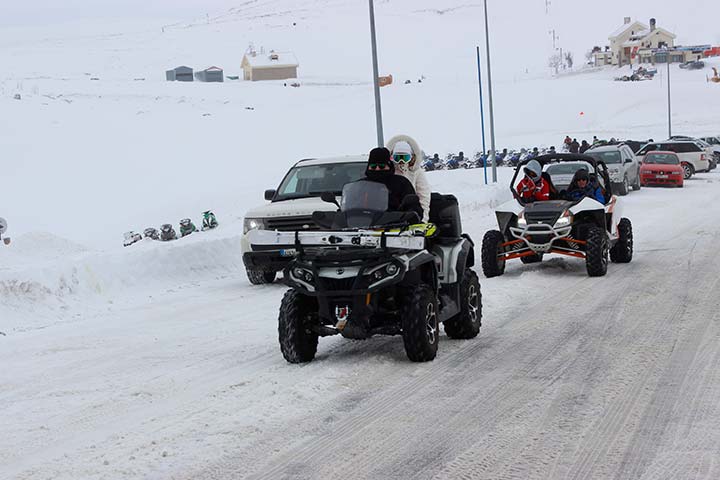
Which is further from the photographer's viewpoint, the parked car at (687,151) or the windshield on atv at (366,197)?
A: the parked car at (687,151)

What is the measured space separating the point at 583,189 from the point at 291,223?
14.7 ft

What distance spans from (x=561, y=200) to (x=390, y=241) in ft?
23.4

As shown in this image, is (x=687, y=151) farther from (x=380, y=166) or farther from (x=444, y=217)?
(x=380, y=166)

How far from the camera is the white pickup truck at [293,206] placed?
14.0 m

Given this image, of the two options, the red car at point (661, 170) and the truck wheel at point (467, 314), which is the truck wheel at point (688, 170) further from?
the truck wheel at point (467, 314)

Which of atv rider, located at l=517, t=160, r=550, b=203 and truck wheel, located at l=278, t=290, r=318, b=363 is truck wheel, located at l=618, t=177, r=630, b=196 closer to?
atv rider, located at l=517, t=160, r=550, b=203

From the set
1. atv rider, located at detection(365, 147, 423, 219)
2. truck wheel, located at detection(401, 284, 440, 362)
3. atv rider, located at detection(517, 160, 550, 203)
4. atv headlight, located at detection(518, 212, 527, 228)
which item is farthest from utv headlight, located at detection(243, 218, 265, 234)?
truck wheel, located at detection(401, 284, 440, 362)

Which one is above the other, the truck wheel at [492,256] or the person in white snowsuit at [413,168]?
the person in white snowsuit at [413,168]

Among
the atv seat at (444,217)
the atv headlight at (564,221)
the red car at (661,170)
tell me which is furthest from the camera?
the red car at (661,170)

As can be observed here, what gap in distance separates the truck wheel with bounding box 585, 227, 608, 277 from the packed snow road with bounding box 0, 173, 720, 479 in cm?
125

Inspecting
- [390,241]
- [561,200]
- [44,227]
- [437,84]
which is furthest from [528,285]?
[437,84]

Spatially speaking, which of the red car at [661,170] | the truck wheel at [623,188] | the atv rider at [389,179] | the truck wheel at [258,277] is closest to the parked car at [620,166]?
the truck wheel at [623,188]

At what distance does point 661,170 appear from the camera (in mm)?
35438

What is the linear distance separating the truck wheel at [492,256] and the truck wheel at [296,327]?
602cm
